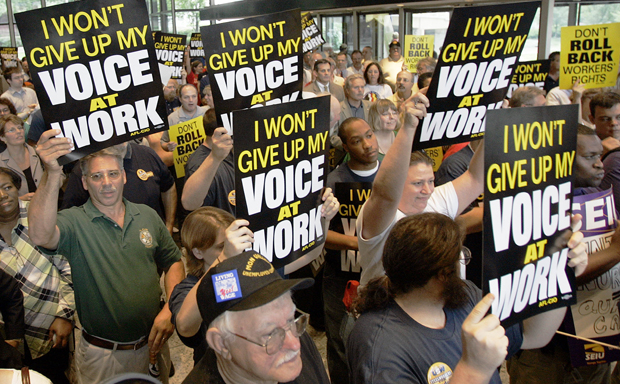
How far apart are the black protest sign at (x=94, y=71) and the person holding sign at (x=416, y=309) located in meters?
1.68

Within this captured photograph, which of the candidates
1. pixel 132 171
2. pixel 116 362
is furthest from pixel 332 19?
pixel 116 362

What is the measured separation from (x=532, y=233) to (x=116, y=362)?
2.24 metres

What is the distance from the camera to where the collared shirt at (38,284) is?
304cm

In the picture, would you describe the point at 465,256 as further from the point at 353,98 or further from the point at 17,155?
the point at 353,98

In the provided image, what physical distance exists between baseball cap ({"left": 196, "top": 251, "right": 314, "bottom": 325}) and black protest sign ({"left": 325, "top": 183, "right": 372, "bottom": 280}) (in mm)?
1569

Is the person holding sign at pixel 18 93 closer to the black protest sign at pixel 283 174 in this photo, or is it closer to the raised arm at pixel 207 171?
the raised arm at pixel 207 171

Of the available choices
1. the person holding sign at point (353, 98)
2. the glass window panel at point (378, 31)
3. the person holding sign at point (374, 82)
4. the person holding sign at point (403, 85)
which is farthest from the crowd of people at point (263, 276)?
the glass window panel at point (378, 31)

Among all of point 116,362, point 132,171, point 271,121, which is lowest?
point 116,362

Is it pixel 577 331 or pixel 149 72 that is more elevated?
pixel 149 72

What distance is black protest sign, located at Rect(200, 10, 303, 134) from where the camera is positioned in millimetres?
3170

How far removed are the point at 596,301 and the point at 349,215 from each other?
1.43 metres

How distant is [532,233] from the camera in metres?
1.92

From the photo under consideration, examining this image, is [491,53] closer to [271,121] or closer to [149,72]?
[271,121]

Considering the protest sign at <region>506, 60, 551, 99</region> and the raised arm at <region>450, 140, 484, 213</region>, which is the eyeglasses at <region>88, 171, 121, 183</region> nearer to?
the raised arm at <region>450, 140, 484, 213</region>
